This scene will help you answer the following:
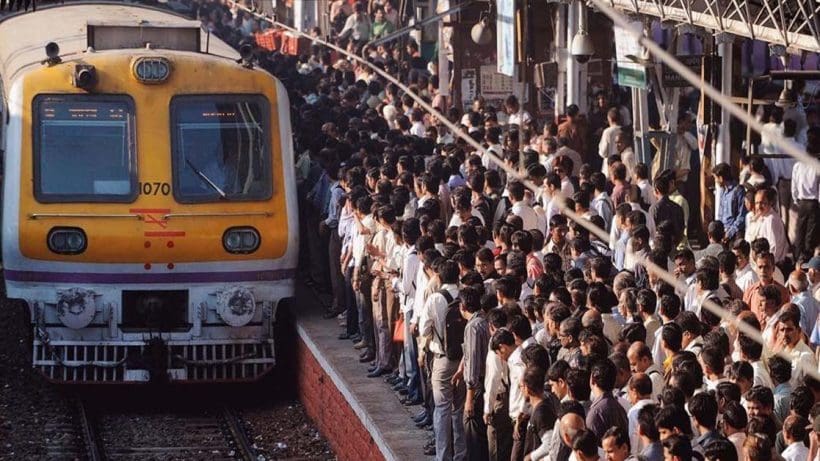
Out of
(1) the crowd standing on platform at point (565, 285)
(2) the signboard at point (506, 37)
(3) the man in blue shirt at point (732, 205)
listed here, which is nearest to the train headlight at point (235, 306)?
(1) the crowd standing on platform at point (565, 285)

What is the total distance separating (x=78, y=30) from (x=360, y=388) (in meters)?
5.71

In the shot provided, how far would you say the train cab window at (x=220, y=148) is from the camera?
14094mm

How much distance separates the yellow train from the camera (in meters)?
13.8

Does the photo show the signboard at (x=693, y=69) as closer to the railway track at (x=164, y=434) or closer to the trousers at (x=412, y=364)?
the trousers at (x=412, y=364)

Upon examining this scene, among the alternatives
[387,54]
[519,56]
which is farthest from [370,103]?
[387,54]

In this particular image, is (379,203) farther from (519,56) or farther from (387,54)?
(387,54)

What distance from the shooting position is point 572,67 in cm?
1872

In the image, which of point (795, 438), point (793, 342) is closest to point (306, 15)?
point (793, 342)

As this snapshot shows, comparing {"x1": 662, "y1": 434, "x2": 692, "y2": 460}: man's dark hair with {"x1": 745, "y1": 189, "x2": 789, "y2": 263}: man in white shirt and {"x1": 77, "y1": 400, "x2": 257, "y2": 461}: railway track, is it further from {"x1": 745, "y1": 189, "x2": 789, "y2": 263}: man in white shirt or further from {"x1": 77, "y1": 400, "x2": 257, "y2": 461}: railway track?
{"x1": 77, "y1": 400, "x2": 257, "y2": 461}: railway track

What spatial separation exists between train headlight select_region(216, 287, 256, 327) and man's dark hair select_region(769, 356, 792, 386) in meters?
5.90

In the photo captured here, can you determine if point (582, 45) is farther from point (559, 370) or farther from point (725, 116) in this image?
point (559, 370)

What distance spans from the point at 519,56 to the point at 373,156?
2.76 meters

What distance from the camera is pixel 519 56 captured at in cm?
1844

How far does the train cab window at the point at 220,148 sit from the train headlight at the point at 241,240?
257mm
